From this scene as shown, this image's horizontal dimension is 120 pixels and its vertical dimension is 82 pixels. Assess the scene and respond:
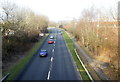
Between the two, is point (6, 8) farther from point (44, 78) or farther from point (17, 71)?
point (44, 78)

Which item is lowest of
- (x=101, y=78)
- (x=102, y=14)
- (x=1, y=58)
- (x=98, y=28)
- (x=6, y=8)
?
(x=101, y=78)

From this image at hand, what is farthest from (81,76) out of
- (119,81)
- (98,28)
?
(98,28)

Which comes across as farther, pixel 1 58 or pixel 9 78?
pixel 1 58

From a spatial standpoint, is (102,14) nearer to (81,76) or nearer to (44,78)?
(81,76)

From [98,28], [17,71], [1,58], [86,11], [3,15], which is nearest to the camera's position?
[17,71]

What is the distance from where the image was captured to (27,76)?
1414 cm

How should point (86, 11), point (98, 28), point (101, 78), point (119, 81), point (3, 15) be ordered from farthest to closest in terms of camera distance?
point (86, 11) → point (98, 28) → point (3, 15) → point (101, 78) → point (119, 81)

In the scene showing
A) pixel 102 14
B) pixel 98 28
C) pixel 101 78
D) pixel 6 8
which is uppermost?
pixel 6 8

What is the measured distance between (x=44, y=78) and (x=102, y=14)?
18.6 metres

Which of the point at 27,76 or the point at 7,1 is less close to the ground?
the point at 7,1

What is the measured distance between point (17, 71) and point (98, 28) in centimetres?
1674

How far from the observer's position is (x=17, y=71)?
1530 centimetres

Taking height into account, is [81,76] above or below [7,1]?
below

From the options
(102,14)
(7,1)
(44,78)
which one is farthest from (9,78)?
(102,14)
